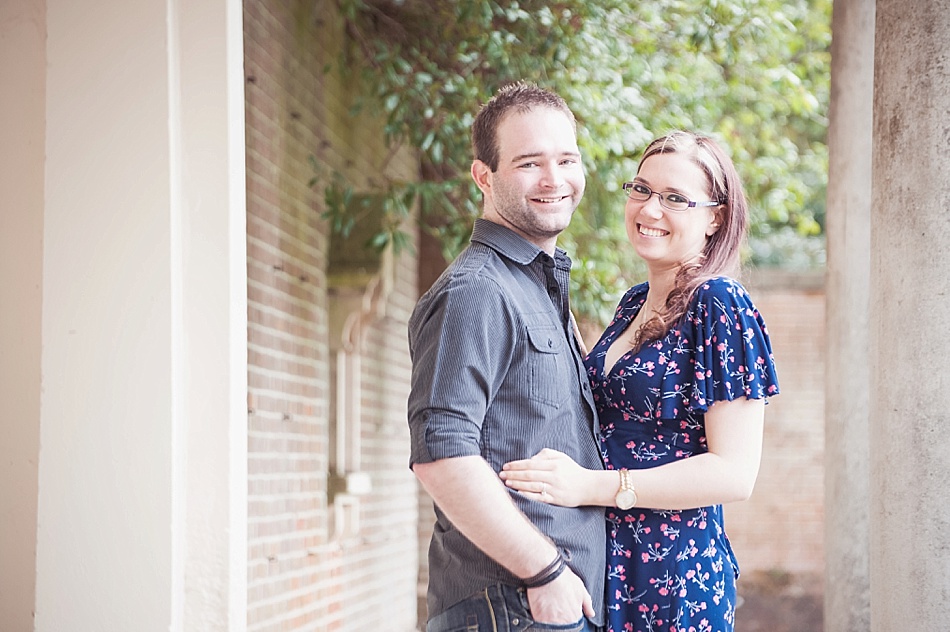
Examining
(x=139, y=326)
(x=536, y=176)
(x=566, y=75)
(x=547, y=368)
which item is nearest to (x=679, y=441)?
(x=547, y=368)

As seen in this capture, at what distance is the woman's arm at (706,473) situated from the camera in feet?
8.61

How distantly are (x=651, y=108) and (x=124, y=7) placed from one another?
12.4ft

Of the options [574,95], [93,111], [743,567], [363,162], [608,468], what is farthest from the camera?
[743,567]

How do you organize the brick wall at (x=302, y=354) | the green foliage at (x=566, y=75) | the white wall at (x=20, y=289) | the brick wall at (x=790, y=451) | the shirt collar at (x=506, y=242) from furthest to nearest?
the brick wall at (x=790, y=451)
the green foliage at (x=566, y=75)
the brick wall at (x=302, y=354)
the white wall at (x=20, y=289)
the shirt collar at (x=506, y=242)

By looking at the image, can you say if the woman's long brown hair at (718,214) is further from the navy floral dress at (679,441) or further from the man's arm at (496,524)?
the man's arm at (496,524)

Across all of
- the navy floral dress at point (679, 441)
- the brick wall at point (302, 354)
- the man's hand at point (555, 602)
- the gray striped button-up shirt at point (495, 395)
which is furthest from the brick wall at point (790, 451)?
the man's hand at point (555, 602)

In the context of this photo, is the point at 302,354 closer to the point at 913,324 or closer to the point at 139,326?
the point at 139,326

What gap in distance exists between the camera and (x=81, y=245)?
300 centimetres

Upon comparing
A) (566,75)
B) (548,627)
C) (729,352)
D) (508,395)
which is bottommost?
(548,627)

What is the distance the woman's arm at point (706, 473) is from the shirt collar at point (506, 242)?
0.51 meters

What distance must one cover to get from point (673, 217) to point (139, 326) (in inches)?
58.1

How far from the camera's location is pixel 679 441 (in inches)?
110

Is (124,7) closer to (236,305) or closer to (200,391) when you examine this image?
(236,305)

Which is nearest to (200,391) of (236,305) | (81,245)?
(236,305)
